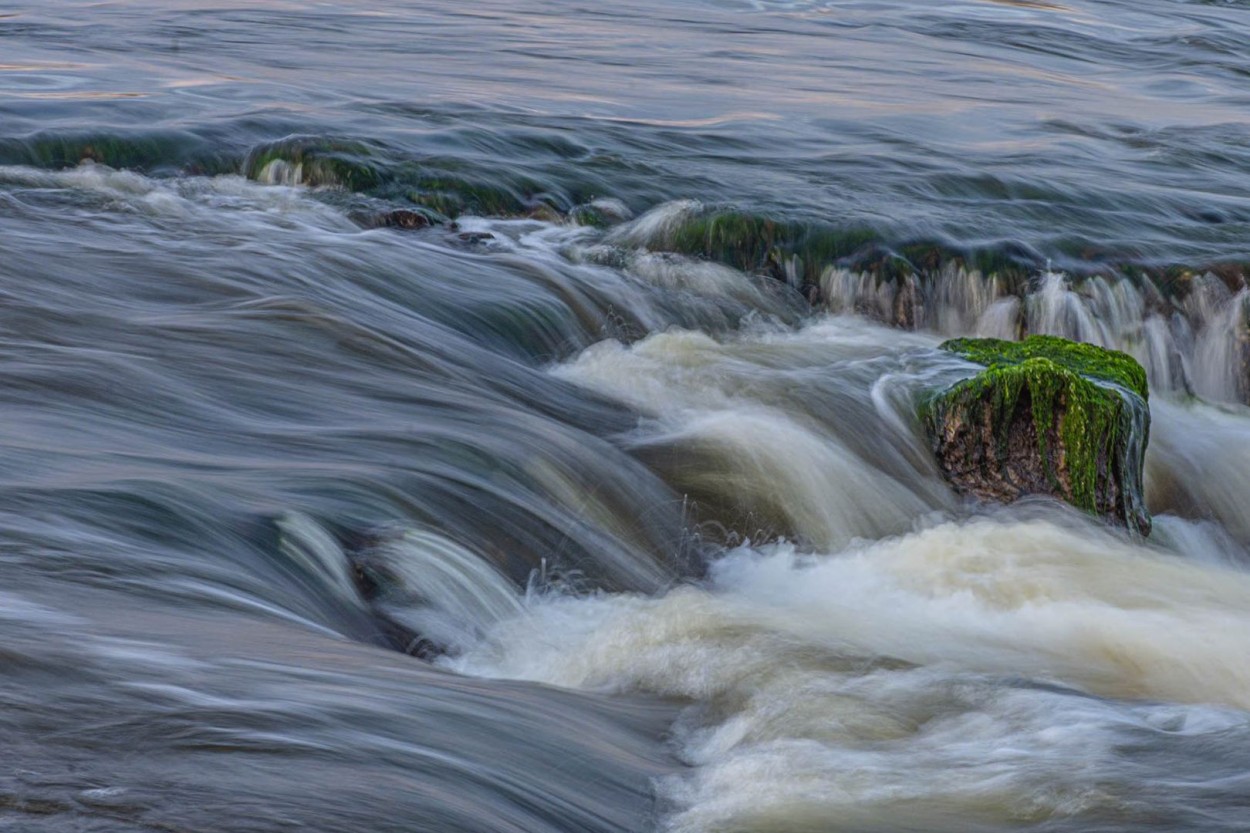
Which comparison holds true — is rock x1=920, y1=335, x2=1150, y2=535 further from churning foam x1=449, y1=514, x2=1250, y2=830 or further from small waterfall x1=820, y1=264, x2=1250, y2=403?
small waterfall x1=820, y1=264, x2=1250, y2=403

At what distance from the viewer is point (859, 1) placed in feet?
75.9

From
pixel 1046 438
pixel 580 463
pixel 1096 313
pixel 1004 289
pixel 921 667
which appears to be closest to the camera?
pixel 921 667

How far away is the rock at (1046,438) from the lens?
23.9 feet

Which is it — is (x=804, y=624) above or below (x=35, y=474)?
below

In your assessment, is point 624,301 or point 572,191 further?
point 572,191

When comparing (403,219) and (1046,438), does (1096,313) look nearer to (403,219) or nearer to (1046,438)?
(1046,438)

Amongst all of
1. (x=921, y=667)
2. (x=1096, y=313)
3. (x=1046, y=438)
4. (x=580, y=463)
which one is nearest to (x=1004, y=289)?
(x=1096, y=313)

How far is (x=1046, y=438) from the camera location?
24.1 ft

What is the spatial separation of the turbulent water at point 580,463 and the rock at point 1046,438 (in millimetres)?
140

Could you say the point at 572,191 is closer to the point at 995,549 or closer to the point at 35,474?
the point at 995,549

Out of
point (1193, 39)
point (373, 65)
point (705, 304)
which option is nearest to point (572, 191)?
point (705, 304)

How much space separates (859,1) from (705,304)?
48.2 ft

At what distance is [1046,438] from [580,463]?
2.11 m

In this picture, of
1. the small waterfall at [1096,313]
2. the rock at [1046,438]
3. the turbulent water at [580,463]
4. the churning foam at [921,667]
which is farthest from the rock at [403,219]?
the churning foam at [921,667]
